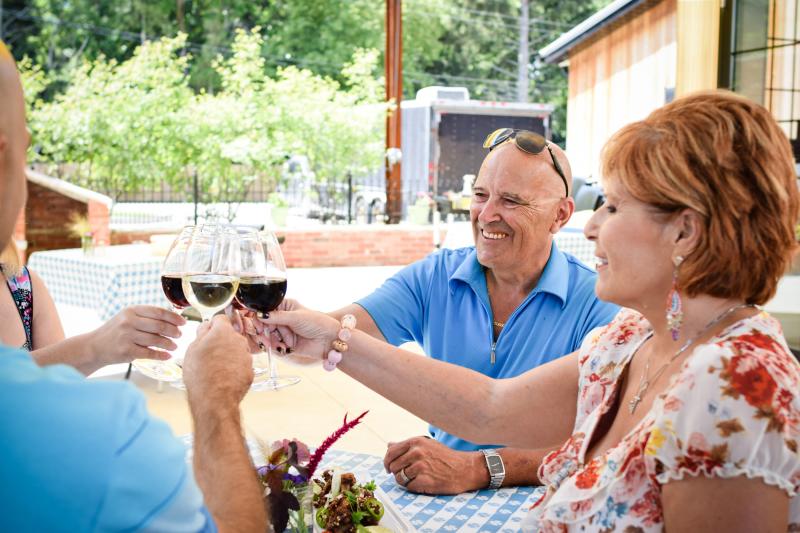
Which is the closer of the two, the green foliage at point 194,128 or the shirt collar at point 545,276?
the shirt collar at point 545,276

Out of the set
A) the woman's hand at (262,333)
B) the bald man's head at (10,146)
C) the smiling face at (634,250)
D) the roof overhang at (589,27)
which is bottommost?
the woman's hand at (262,333)

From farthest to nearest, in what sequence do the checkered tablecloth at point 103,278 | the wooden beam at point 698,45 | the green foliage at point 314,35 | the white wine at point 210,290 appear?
the green foliage at point 314,35 < the checkered tablecloth at point 103,278 < the wooden beam at point 698,45 < the white wine at point 210,290

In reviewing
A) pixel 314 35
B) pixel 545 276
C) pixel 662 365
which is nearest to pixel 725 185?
pixel 662 365

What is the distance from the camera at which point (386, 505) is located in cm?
152

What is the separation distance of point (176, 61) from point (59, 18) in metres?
14.5

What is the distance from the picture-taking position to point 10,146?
86 cm

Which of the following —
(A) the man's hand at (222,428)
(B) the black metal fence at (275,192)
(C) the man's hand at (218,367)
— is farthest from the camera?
(B) the black metal fence at (275,192)

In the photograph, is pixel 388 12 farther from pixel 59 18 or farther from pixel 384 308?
pixel 59 18

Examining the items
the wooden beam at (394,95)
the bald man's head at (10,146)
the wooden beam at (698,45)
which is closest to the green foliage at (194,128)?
the wooden beam at (394,95)

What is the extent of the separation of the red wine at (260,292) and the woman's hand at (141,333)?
0.20 metres

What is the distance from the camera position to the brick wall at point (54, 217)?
34.4 ft

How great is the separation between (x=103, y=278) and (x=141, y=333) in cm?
420

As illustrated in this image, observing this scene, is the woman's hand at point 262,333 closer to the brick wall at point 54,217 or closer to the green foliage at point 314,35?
the brick wall at point 54,217

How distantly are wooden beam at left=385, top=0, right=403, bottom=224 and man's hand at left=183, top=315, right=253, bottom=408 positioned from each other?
11959 millimetres
